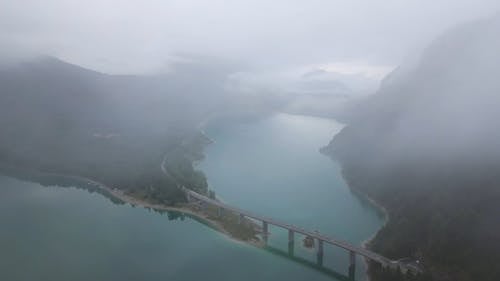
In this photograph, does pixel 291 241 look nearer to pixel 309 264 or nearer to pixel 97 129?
pixel 309 264

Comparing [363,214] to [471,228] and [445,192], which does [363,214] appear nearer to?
[445,192]

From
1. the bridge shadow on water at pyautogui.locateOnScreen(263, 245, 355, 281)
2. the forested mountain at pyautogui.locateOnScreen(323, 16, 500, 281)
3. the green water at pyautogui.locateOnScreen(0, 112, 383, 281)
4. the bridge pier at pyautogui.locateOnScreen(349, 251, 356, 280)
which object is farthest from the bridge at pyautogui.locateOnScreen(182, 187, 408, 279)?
the forested mountain at pyautogui.locateOnScreen(323, 16, 500, 281)

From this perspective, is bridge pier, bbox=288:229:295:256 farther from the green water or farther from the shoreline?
the shoreline

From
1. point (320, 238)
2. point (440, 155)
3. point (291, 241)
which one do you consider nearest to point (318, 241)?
point (320, 238)

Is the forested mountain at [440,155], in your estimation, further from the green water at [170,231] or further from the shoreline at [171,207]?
the shoreline at [171,207]

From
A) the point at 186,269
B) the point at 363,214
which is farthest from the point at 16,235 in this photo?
the point at 363,214
